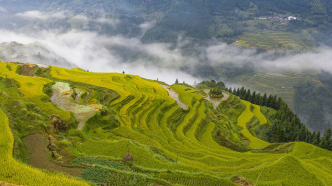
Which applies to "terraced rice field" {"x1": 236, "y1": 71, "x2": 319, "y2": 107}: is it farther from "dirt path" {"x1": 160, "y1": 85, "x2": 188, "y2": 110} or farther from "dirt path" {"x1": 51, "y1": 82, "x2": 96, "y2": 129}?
"dirt path" {"x1": 51, "y1": 82, "x2": 96, "y2": 129}

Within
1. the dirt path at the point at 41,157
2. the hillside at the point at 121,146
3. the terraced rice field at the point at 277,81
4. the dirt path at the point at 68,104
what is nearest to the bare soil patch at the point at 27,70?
the hillside at the point at 121,146

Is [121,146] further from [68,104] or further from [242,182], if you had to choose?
[68,104]

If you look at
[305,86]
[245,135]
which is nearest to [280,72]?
[305,86]

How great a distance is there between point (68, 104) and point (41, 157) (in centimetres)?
1487

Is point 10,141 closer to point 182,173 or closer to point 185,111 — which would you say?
point 182,173

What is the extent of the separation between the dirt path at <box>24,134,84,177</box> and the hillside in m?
0.06

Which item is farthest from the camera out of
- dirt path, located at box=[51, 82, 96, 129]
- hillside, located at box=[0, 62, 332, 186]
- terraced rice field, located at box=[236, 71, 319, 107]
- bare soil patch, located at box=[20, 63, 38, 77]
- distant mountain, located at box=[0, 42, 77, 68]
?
terraced rice field, located at box=[236, 71, 319, 107]

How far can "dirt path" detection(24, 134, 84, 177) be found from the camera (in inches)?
504

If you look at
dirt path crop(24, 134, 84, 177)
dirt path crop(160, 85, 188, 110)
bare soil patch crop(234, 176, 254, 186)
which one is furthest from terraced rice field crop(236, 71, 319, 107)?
dirt path crop(24, 134, 84, 177)

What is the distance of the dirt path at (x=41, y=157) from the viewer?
1280 centimetres

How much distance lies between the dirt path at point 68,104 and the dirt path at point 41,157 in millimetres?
6110

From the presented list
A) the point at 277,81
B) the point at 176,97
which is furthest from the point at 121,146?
the point at 277,81

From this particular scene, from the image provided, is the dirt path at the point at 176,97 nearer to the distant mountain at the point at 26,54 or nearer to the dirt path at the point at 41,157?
the dirt path at the point at 41,157

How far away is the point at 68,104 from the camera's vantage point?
27.5 metres
